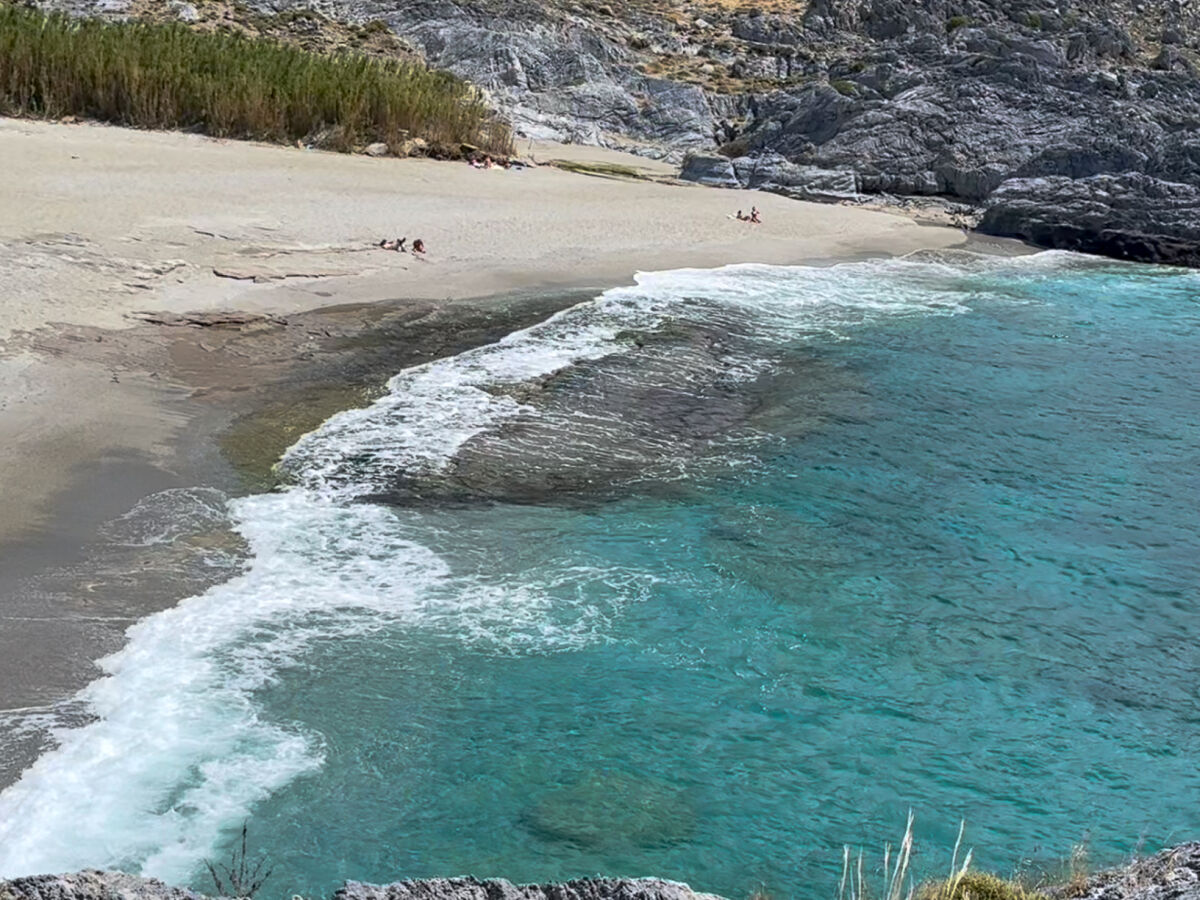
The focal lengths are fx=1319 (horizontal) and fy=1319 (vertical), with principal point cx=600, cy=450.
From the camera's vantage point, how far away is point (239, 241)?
15.1 metres

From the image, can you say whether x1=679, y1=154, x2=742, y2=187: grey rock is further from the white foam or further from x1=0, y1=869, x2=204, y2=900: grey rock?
x1=0, y1=869, x2=204, y2=900: grey rock

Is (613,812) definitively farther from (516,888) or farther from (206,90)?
(206,90)

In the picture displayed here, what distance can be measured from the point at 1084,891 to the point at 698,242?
16906 millimetres

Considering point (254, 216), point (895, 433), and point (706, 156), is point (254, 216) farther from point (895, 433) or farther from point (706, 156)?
point (706, 156)

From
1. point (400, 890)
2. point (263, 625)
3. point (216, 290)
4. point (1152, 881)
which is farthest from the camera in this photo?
point (216, 290)

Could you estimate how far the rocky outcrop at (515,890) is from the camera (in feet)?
10.6

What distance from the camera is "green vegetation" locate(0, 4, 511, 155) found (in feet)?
72.0

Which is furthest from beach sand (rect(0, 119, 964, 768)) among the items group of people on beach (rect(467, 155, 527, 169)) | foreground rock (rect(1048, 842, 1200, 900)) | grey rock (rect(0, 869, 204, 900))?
foreground rock (rect(1048, 842, 1200, 900))

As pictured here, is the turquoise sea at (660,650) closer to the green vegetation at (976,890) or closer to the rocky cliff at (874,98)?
the green vegetation at (976,890)

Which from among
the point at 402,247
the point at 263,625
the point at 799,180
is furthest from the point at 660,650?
the point at 799,180

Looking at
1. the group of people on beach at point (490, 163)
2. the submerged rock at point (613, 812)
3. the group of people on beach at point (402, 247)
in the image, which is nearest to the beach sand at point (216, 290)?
the group of people on beach at point (402, 247)

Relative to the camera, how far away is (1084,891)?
12.0 feet

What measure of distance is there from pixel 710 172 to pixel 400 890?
25.2 metres

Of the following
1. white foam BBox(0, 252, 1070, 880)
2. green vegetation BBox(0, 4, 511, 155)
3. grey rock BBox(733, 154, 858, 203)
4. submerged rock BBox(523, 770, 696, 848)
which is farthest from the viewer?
grey rock BBox(733, 154, 858, 203)
